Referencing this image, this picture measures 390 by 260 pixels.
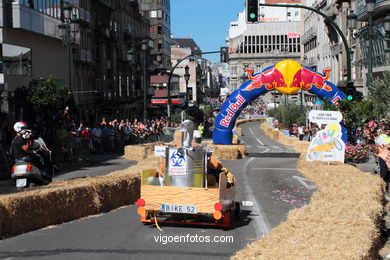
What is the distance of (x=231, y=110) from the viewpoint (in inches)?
1248

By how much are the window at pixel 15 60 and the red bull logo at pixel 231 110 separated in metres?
11.3

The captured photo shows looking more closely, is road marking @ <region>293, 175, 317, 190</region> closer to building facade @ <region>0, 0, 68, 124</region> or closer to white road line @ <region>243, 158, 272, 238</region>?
white road line @ <region>243, 158, 272, 238</region>

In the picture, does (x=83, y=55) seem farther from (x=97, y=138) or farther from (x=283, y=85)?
(x=283, y=85)

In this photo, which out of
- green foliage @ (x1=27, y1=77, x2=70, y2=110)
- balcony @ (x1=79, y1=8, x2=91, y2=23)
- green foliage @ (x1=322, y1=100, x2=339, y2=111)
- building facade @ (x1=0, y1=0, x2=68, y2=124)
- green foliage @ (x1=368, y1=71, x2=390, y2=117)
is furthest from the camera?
balcony @ (x1=79, y1=8, x2=91, y2=23)

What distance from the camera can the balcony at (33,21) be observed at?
1318 inches

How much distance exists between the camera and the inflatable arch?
3003 centimetres

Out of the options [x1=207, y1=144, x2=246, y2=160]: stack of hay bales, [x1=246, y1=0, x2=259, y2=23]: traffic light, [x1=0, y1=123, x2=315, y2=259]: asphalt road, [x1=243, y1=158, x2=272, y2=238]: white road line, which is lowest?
[x1=207, y1=144, x2=246, y2=160]: stack of hay bales

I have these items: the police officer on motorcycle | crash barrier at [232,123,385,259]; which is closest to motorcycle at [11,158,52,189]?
the police officer on motorcycle

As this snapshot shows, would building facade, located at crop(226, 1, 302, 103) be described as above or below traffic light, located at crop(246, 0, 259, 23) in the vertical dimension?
above

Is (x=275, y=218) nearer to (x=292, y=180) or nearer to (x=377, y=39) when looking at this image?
(x=292, y=180)

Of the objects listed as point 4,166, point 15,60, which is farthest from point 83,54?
point 4,166

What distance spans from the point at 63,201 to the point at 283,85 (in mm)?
19915

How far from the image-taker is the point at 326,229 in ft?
27.4

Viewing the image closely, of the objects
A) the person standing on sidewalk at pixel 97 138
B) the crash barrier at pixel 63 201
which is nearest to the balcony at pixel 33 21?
the person standing on sidewalk at pixel 97 138
